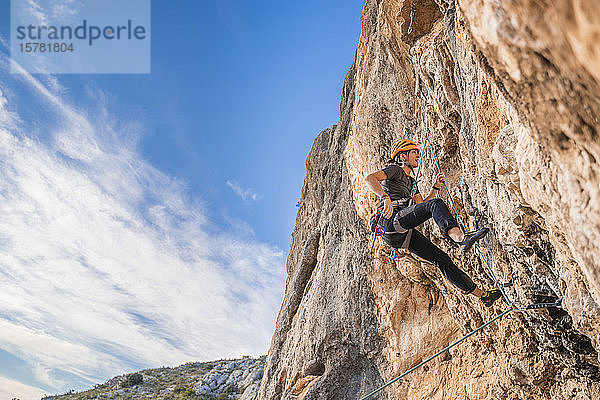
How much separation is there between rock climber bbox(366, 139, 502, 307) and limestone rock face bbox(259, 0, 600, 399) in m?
0.39

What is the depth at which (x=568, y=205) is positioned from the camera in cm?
233

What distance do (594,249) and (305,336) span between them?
25.5ft

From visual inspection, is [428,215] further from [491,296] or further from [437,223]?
[491,296]

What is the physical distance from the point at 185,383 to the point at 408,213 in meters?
33.3

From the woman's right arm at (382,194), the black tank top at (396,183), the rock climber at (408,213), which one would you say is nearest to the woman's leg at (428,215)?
the rock climber at (408,213)

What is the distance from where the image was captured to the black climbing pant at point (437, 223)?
14.4 feet

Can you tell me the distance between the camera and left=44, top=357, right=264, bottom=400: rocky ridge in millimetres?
27141

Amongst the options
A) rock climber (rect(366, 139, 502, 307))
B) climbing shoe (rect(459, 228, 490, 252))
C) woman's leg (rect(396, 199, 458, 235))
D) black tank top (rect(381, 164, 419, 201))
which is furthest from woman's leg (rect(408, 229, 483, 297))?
climbing shoe (rect(459, 228, 490, 252))

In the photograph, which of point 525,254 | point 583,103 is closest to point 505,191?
point 525,254

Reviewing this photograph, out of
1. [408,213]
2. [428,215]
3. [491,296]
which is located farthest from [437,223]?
[491,296]

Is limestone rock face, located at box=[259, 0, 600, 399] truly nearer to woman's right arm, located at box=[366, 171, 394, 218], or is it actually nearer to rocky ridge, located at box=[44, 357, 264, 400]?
woman's right arm, located at box=[366, 171, 394, 218]

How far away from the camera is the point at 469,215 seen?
5125 millimetres

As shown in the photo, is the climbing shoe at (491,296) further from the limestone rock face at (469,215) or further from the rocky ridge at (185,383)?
the rocky ridge at (185,383)

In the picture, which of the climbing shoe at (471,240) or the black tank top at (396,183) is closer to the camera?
the climbing shoe at (471,240)
